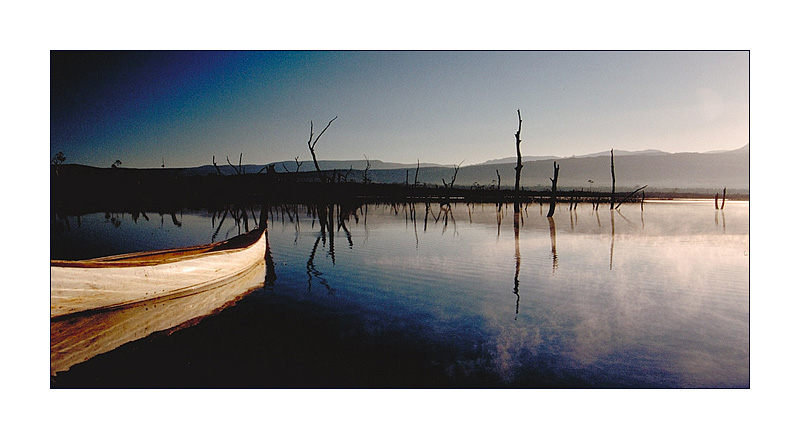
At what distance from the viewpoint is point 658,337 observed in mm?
4336

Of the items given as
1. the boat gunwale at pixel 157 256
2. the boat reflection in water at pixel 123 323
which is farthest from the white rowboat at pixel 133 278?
the boat reflection in water at pixel 123 323

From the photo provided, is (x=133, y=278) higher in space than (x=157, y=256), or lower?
lower

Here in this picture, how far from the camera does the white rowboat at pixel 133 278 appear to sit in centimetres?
Answer: 436

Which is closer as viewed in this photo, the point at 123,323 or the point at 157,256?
the point at 123,323

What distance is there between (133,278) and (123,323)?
560mm

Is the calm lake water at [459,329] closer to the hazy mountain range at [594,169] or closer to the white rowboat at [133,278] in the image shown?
the white rowboat at [133,278]

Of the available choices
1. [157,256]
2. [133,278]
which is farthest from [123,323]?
[157,256]

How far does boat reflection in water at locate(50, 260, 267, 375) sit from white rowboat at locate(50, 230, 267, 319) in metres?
0.10

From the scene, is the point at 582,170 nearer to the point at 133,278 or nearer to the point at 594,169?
the point at 594,169

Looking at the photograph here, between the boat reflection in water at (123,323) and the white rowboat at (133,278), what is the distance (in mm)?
104

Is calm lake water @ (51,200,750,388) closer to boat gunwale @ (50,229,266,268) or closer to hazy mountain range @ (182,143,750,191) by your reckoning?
boat gunwale @ (50,229,266,268)

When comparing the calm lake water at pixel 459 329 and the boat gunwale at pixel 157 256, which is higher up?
the boat gunwale at pixel 157 256

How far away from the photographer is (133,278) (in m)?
5.01

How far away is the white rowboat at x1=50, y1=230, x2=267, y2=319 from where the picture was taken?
172 inches
